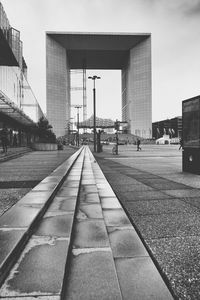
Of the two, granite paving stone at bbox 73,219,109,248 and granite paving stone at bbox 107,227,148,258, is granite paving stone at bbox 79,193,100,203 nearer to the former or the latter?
granite paving stone at bbox 73,219,109,248

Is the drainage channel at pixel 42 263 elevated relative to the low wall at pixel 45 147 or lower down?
lower down

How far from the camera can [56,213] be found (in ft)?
12.6

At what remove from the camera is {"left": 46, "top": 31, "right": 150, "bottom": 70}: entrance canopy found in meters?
138

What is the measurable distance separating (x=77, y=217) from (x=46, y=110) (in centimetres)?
13668

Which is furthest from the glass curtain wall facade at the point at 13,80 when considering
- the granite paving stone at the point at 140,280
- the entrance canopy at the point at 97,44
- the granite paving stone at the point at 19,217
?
the entrance canopy at the point at 97,44

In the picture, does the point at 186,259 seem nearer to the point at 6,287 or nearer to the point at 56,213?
the point at 6,287

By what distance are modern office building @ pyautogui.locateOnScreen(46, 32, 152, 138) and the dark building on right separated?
5026 inches

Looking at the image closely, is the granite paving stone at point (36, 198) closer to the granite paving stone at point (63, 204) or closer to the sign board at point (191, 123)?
the granite paving stone at point (63, 204)

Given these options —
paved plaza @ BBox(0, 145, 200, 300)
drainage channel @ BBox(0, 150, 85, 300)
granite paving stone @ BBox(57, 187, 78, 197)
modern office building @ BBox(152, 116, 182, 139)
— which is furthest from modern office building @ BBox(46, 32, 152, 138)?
drainage channel @ BBox(0, 150, 85, 300)

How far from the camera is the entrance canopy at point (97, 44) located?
5453 inches

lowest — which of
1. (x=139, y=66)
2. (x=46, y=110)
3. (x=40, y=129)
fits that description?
(x=40, y=129)

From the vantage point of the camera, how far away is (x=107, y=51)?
478 ft

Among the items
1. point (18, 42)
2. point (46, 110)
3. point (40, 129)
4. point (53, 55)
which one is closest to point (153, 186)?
point (40, 129)

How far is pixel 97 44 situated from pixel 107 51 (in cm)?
721
